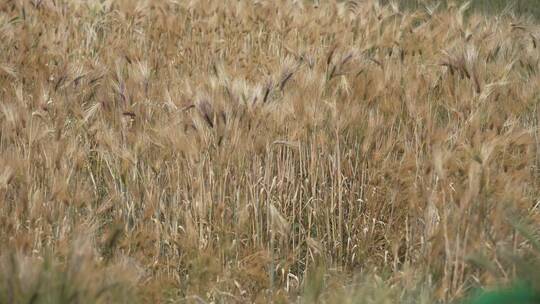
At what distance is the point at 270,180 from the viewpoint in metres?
2.43

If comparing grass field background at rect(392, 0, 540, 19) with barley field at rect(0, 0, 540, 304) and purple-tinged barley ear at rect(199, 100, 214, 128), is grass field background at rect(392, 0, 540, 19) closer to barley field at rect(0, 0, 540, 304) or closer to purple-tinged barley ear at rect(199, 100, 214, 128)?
barley field at rect(0, 0, 540, 304)

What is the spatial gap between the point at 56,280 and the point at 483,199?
1.07 meters

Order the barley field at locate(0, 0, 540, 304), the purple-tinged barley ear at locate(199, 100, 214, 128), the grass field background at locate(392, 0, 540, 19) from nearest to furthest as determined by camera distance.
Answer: the barley field at locate(0, 0, 540, 304)
the purple-tinged barley ear at locate(199, 100, 214, 128)
the grass field background at locate(392, 0, 540, 19)

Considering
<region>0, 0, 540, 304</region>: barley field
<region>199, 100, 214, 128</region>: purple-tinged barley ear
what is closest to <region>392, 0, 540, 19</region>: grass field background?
<region>0, 0, 540, 304</region>: barley field

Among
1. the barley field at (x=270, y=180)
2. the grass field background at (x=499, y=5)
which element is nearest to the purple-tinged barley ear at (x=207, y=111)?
the barley field at (x=270, y=180)

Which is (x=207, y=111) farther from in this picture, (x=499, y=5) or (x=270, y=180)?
(x=499, y=5)

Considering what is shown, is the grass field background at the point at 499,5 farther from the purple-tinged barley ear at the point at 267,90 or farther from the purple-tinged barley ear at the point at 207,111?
the purple-tinged barley ear at the point at 207,111

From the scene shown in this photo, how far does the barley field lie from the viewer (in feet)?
5.76

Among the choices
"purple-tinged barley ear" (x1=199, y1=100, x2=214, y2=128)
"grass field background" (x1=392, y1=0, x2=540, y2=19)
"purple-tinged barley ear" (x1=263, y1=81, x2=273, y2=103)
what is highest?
"purple-tinged barley ear" (x1=263, y1=81, x2=273, y2=103)

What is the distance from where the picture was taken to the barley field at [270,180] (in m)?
1.76

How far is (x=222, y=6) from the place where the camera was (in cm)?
462

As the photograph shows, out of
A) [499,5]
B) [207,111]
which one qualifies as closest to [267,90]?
[207,111]

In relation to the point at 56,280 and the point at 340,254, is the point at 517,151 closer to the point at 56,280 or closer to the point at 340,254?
the point at 340,254

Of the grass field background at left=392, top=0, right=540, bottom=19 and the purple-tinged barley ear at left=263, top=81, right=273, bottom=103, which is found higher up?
the purple-tinged barley ear at left=263, top=81, right=273, bottom=103
